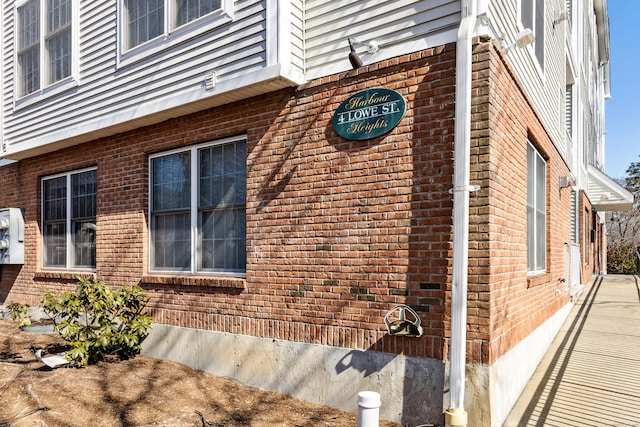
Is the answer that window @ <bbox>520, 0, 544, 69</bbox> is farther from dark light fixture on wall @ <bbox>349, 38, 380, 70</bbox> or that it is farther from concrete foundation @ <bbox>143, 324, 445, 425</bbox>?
concrete foundation @ <bbox>143, 324, 445, 425</bbox>

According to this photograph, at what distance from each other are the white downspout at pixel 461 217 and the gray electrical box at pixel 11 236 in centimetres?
929

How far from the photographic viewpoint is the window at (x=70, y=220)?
28.8ft

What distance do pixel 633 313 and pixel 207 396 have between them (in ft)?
32.6

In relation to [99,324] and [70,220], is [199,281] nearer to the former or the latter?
[99,324]

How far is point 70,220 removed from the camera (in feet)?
30.2

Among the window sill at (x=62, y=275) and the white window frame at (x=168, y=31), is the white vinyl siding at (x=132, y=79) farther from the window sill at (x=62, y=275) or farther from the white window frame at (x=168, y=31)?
the window sill at (x=62, y=275)

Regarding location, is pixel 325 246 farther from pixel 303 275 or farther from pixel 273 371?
pixel 273 371

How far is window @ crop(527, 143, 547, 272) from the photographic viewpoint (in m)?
7.02

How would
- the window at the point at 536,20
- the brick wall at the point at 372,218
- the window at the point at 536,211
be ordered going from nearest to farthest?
the brick wall at the point at 372,218, the window at the point at 536,20, the window at the point at 536,211

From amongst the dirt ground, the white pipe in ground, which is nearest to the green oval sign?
the white pipe in ground

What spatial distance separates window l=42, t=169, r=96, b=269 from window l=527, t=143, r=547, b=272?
23.7 ft

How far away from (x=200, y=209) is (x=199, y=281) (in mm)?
1037

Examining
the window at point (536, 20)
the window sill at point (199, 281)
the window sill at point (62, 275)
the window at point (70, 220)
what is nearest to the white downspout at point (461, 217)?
the window at point (536, 20)

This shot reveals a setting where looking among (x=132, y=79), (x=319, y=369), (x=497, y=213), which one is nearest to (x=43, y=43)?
(x=132, y=79)
